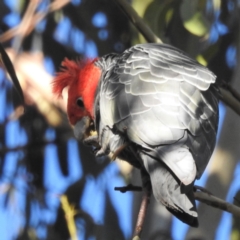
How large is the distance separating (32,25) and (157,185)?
1.56 meters

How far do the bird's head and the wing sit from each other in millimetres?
198

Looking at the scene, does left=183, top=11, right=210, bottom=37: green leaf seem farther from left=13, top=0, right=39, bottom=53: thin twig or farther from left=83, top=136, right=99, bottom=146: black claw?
left=13, top=0, right=39, bottom=53: thin twig

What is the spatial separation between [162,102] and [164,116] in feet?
0.23

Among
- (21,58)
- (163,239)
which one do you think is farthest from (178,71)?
(21,58)

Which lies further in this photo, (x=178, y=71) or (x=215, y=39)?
(x=215, y=39)

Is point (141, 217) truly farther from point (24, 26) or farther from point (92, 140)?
point (24, 26)

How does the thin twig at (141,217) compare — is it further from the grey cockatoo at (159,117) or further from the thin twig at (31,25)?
the thin twig at (31,25)

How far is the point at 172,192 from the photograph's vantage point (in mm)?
1726

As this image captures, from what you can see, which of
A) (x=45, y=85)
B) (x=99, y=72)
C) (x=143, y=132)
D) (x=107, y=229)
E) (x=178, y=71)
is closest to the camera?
(x=143, y=132)

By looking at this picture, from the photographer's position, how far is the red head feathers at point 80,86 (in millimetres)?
2436

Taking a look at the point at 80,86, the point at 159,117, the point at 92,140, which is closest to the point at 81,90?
the point at 80,86

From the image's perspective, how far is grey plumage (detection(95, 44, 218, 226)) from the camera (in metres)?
1.74

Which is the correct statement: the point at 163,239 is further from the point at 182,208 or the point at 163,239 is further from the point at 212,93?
the point at 182,208

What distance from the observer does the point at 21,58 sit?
308 cm
